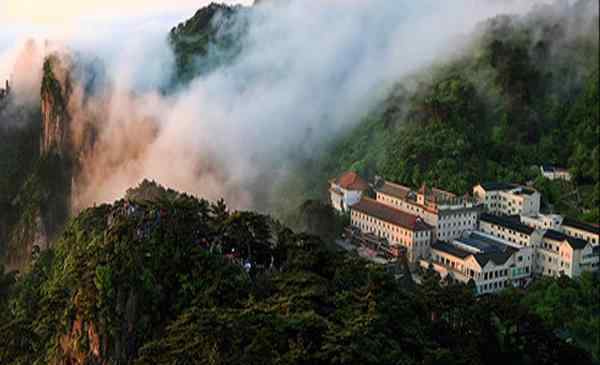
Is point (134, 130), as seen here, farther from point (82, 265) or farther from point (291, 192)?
point (82, 265)

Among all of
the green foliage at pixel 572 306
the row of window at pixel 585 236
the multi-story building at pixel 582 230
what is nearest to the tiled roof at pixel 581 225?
the multi-story building at pixel 582 230

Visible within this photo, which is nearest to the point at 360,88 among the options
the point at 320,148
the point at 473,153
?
the point at 320,148

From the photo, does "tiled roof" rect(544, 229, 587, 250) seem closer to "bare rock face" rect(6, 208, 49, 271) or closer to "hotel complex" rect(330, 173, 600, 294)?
"hotel complex" rect(330, 173, 600, 294)

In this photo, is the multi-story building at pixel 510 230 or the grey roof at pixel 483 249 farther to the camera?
the grey roof at pixel 483 249

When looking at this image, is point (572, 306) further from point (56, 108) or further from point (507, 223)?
point (56, 108)

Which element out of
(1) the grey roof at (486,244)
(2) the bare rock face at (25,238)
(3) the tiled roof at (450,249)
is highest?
(1) the grey roof at (486,244)

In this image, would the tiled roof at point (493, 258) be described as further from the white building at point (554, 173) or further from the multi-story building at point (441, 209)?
the white building at point (554, 173)

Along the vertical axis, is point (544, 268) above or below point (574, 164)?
below
